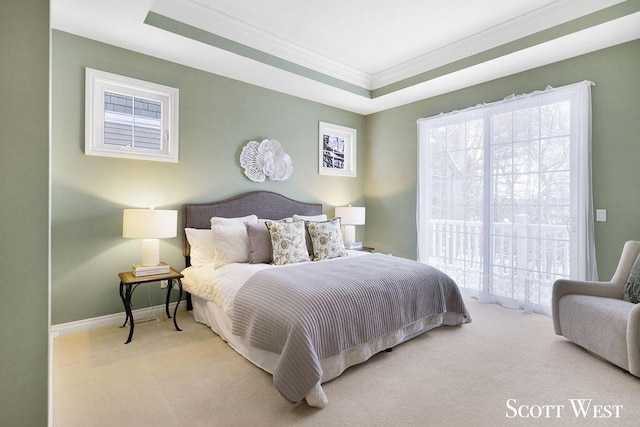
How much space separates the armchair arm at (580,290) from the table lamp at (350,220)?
2.50 meters

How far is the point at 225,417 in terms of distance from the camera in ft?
5.93

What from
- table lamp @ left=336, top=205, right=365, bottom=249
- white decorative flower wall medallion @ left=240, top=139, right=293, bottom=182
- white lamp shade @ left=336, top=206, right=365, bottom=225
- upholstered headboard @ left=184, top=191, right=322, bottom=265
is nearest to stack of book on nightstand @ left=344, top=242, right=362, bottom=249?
table lamp @ left=336, top=205, right=365, bottom=249

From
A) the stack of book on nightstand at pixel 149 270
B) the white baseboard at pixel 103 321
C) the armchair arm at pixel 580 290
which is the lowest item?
the white baseboard at pixel 103 321

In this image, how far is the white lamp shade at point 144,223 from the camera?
2857 mm

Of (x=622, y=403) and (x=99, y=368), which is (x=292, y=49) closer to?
(x=99, y=368)

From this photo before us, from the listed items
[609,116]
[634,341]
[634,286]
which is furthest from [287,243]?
[609,116]

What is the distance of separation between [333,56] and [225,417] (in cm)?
396

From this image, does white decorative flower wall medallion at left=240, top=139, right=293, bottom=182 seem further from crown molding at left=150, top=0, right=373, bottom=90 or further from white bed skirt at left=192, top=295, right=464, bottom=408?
white bed skirt at left=192, top=295, right=464, bottom=408

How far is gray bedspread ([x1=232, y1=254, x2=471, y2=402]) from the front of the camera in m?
1.94

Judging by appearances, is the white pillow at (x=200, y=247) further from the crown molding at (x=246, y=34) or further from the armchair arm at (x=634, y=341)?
the armchair arm at (x=634, y=341)

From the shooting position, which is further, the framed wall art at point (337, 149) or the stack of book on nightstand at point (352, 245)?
the framed wall art at point (337, 149)

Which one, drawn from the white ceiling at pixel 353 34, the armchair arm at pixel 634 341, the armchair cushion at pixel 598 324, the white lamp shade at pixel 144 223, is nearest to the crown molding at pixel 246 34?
the white ceiling at pixel 353 34

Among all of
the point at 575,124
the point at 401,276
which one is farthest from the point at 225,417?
the point at 575,124
